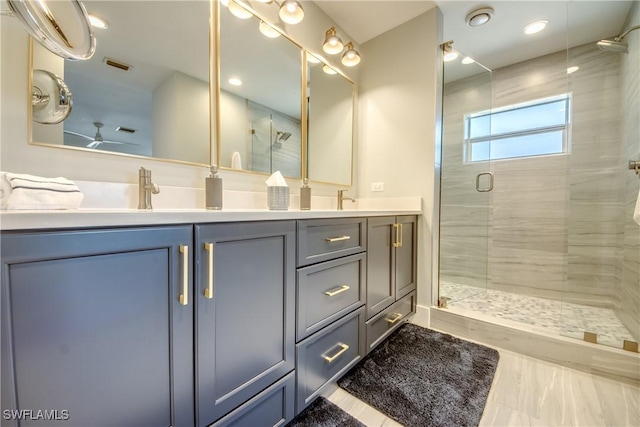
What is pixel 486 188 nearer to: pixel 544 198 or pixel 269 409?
pixel 544 198

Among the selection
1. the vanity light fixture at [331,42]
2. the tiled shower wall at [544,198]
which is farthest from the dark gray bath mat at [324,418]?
the vanity light fixture at [331,42]

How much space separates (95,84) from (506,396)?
2.33m

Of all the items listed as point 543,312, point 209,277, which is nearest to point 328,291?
point 209,277

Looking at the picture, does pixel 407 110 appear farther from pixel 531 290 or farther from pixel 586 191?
pixel 531 290

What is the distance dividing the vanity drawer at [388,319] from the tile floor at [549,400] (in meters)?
0.34

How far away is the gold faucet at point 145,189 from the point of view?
39.4 inches

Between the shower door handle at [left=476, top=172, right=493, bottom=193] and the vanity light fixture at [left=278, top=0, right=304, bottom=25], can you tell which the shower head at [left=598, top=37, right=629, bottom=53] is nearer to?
the shower door handle at [left=476, top=172, right=493, bottom=193]

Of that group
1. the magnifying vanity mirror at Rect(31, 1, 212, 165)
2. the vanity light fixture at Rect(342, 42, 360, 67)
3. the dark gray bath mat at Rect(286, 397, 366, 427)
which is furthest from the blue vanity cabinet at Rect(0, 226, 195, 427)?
the vanity light fixture at Rect(342, 42, 360, 67)

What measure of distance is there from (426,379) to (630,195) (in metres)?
1.89

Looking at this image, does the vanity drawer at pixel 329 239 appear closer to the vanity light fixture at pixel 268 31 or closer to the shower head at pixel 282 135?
the shower head at pixel 282 135

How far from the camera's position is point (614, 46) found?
183cm

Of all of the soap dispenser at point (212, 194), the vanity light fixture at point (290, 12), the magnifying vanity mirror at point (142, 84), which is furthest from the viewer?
the vanity light fixture at point (290, 12)

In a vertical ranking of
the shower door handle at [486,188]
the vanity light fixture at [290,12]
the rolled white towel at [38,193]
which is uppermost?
the vanity light fixture at [290,12]

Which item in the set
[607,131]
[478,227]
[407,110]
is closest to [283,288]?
[407,110]
